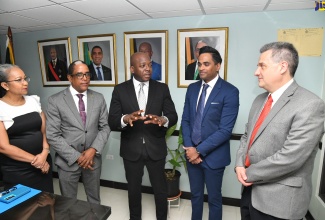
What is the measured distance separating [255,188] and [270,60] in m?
0.85

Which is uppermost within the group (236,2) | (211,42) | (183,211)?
(236,2)

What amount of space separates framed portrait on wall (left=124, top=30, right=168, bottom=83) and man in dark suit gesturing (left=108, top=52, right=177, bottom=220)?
2.50 ft

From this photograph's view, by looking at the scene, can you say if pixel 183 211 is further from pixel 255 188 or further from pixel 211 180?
pixel 255 188

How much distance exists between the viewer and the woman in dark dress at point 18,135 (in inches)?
72.9

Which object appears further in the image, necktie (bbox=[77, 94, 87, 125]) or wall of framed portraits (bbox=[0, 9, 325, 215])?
wall of framed portraits (bbox=[0, 9, 325, 215])

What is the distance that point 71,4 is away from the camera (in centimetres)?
220

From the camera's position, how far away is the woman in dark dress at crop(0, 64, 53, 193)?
1853mm

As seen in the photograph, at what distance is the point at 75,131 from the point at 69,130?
62mm

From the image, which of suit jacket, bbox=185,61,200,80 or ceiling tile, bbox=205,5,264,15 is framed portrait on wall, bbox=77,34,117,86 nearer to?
suit jacket, bbox=185,61,200,80

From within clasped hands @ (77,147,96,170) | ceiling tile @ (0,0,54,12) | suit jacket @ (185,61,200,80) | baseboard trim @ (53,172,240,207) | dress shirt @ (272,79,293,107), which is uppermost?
→ ceiling tile @ (0,0,54,12)

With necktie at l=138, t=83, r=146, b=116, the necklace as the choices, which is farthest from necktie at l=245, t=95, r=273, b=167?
the necklace

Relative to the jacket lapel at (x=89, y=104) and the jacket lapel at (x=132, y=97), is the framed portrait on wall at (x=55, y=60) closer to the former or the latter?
the jacket lapel at (x=89, y=104)

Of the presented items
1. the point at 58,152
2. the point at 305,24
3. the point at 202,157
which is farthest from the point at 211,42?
the point at 58,152

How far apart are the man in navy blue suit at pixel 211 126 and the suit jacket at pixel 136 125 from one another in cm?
29
